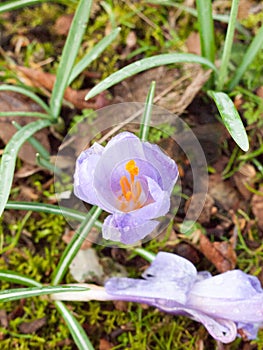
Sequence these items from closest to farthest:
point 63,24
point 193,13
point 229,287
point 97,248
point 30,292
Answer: point 30,292 < point 229,287 < point 97,248 < point 193,13 < point 63,24

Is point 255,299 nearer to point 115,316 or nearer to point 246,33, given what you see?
point 115,316

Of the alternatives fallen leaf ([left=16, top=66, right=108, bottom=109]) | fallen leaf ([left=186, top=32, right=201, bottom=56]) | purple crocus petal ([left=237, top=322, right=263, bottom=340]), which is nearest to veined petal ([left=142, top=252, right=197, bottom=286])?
purple crocus petal ([left=237, top=322, right=263, bottom=340])

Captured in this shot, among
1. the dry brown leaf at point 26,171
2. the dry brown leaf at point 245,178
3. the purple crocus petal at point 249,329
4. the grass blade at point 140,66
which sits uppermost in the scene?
the grass blade at point 140,66

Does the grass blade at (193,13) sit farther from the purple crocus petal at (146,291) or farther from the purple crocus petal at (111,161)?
the purple crocus petal at (146,291)

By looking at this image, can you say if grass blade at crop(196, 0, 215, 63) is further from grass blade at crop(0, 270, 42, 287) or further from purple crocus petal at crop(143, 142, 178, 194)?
grass blade at crop(0, 270, 42, 287)

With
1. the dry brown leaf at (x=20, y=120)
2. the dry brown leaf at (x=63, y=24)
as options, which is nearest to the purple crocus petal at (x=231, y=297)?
the dry brown leaf at (x=20, y=120)

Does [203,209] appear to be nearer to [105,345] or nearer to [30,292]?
[105,345]

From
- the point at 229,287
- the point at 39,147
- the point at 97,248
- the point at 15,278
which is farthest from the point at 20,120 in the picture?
the point at 229,287
